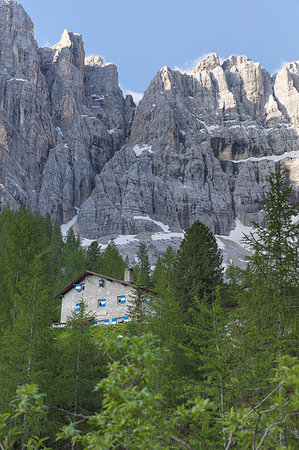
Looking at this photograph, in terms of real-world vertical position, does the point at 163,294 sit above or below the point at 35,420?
above

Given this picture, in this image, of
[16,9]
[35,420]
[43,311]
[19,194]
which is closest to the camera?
[35,420]

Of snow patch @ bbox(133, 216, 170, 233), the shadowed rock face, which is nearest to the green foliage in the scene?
the shadowed rock face

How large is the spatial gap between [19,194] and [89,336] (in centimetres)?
13398

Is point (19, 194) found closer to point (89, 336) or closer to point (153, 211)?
point (153, 211)

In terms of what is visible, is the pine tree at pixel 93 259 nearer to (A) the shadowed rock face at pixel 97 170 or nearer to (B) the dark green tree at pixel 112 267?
(B) the dark green tree at pixel 112 267

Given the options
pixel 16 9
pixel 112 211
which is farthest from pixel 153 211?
pixel 16 9

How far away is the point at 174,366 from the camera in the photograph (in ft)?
58.9

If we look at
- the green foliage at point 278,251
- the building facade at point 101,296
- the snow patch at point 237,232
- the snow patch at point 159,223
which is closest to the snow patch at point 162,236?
the snow patch at point 159,223

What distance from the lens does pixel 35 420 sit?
16125mm

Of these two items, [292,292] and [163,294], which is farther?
[163,294]

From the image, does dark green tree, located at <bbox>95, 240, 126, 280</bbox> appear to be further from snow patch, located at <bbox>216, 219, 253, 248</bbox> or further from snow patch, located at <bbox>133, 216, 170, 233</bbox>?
snow patch, located at <bbox>216, 219, 253, 248</bbox>

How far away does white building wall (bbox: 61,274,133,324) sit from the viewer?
39.6m

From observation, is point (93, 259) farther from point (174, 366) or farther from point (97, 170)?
point (97, 170)

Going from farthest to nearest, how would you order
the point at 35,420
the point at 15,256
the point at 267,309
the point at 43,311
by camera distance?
the point at 15,256 < the point at 43,311 < the point at 35,420 < the point at 267,309
